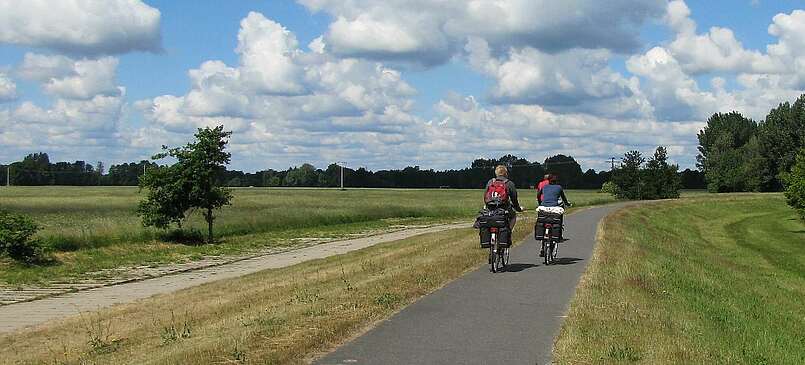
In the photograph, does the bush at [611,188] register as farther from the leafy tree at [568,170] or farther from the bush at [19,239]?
the bush at [19,239]

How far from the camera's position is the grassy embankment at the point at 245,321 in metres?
9.16

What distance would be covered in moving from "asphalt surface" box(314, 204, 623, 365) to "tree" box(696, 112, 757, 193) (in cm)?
11299

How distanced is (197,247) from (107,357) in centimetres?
2662

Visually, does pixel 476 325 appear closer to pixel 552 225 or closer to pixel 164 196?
pixel 552 225

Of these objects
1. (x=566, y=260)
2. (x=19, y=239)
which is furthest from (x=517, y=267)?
(x=19, y=239)

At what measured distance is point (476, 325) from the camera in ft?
33.9

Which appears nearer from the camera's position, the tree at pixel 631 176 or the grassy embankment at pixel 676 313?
the grassy embankment at pixel 676 313

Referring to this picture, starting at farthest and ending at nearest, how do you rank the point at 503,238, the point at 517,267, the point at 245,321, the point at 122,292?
the point at 122,292, the point at 517,267, the point at 503,238, the point at 245,321

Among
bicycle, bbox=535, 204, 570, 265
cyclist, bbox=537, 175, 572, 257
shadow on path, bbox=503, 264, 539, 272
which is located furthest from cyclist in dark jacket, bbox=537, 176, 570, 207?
shadow on path, bbox=503, 264, 539, 272

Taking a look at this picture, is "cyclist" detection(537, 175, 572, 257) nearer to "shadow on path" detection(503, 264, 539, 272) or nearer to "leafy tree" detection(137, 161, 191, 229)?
"shadow on path" detection(503, 264, 539, 272)

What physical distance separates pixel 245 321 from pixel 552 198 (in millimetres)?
8874

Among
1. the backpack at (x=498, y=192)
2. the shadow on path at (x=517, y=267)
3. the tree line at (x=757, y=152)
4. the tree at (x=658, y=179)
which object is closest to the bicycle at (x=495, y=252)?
the shadow on path at (x=517, y=267)

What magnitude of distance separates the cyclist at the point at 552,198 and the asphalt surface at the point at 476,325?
241 cm

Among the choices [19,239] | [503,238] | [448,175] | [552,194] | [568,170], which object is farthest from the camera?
[448,175]
